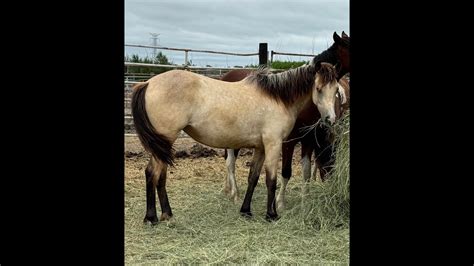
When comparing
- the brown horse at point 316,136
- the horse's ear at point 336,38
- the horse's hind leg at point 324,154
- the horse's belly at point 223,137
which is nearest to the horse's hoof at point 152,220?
the horse's belly at point 223,137

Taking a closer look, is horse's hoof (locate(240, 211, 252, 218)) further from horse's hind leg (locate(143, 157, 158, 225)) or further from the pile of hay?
horse's hind leg (locate(143, 157, 158, 225))

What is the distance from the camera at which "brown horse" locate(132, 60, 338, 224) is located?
3.69 m

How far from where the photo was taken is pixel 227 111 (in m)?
3.90

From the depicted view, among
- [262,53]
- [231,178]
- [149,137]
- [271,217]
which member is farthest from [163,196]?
[262,53]

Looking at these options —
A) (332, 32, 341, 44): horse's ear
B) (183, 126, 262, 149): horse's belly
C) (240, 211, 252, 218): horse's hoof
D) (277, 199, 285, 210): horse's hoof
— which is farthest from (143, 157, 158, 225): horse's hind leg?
(332, 32, 341, 44): horse's ear

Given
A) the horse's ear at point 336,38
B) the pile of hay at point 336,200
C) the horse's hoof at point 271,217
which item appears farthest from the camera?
the horse's ear at point 336,38

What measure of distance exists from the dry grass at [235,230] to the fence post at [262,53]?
3.54 meters

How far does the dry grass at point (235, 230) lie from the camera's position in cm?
303

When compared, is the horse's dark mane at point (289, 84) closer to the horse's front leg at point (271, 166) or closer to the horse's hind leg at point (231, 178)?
the horse's front leg at point (271, 166)

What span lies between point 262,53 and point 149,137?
16.3ft

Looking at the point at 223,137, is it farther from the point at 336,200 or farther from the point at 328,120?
the point at 336,200

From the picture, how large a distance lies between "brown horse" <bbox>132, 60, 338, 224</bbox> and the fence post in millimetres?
3971
